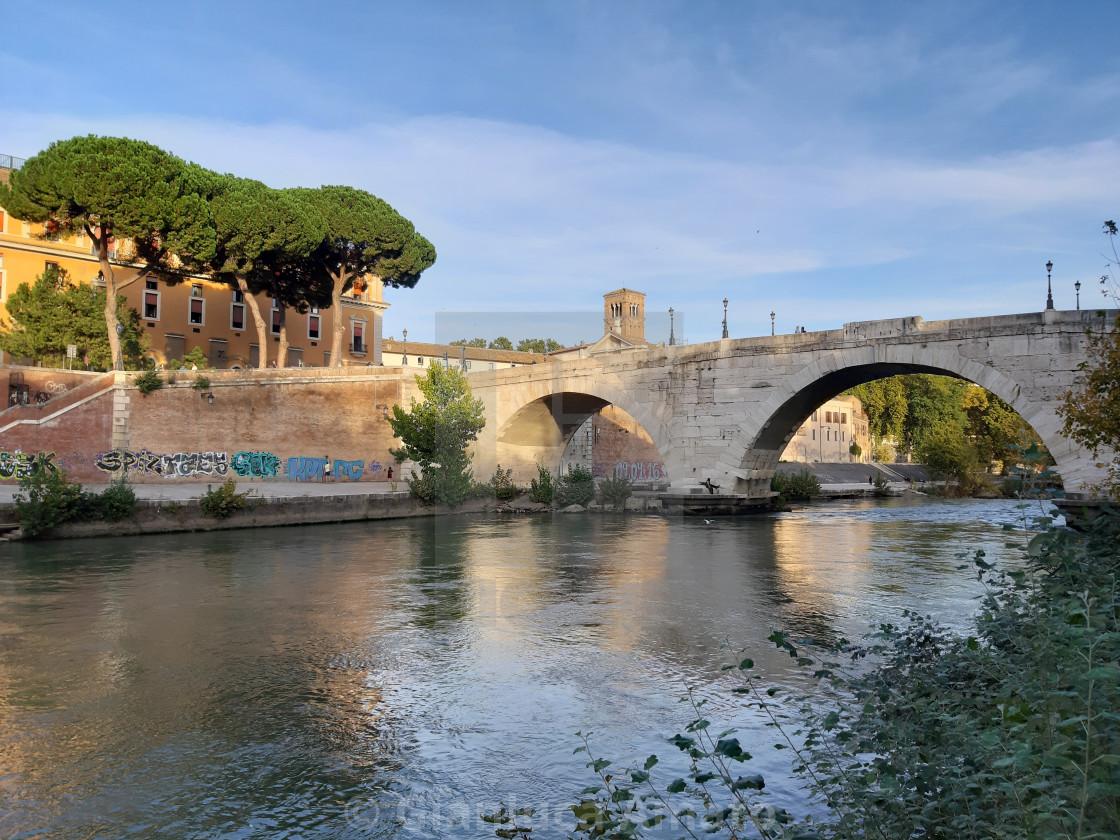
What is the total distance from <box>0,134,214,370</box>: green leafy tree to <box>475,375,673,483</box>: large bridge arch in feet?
43.8

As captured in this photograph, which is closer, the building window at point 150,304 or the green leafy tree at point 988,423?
the building window at point 150,304

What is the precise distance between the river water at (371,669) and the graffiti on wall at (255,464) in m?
14.3

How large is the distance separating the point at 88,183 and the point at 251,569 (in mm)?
22037

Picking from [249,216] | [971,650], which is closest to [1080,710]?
[971,650]

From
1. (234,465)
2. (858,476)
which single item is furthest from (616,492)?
(858,476)

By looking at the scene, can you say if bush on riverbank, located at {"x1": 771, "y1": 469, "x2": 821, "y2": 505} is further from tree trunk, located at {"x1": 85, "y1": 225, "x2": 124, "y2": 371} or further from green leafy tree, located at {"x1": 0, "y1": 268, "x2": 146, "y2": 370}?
green leafy tree, located at {"x1": 0, "y1": 268, "x2": 146, "y2": 370}

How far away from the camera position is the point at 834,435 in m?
66.4

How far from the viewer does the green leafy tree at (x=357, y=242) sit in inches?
1485

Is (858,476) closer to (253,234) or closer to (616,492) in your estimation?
(616,492)

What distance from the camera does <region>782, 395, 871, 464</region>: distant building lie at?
63.3 m

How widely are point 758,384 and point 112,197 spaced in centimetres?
2365

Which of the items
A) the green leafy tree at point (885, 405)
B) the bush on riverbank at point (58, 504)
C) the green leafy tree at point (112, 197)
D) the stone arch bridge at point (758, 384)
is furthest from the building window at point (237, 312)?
the green leafy tree at point (885, 405)

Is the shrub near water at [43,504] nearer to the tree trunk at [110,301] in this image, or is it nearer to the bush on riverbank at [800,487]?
the tree trunk at [110,301]

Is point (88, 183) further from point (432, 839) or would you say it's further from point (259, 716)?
point (432, 839)
